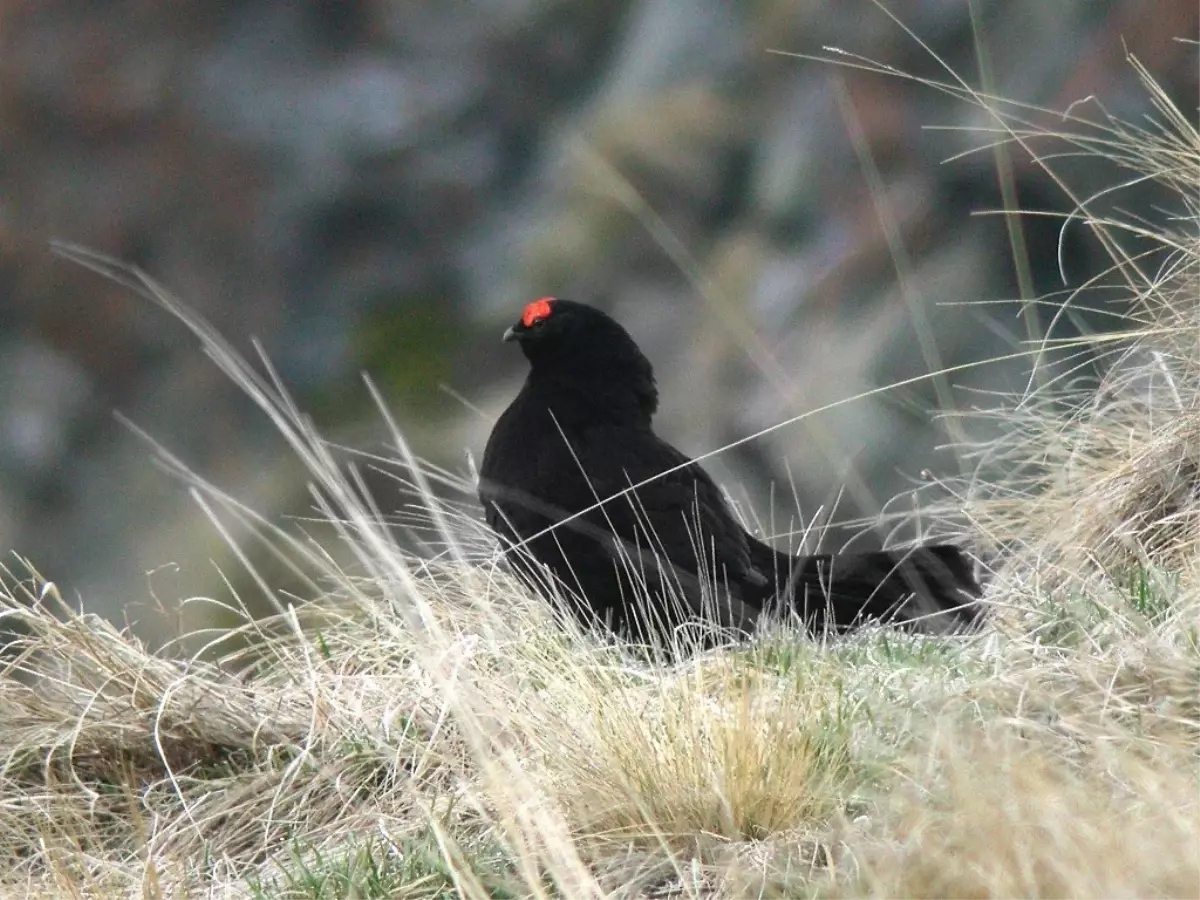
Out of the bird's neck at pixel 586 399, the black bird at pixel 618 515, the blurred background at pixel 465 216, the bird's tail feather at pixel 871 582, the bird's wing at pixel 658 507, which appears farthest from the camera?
the blurred background at pixel 465 216

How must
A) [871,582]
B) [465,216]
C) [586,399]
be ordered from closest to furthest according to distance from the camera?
1. [871,582]
2. [586,399]
3. [465,216]

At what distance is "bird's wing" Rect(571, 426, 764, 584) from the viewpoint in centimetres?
398

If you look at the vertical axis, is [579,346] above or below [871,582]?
above

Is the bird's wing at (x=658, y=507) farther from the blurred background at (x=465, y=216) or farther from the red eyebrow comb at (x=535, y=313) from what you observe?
the blurred background at (x=465, y=216)

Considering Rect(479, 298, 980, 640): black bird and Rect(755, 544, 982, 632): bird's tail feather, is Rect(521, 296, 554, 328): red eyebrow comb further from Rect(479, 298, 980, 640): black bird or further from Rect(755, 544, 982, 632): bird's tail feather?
Rect(755, 544, 982, 632): bird's tail feather

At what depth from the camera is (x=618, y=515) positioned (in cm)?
404

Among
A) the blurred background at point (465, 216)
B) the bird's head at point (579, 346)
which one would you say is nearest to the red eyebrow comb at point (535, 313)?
the bird's head at point (579, 346)

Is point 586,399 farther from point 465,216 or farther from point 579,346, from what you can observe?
point 465,216

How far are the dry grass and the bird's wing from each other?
42cm

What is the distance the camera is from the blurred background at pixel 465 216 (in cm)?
935

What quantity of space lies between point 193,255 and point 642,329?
16.7 ft

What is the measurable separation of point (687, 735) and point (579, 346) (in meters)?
2.14

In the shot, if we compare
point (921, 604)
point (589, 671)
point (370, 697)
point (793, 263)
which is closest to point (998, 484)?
point (921, 604)

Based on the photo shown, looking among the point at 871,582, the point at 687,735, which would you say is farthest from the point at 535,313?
the point at 687,735
